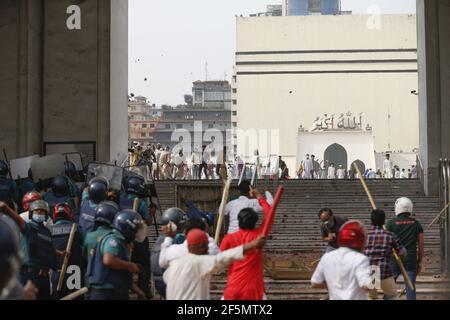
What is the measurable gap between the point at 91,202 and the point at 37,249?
2281 millimetres

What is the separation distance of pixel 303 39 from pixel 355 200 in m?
77.7

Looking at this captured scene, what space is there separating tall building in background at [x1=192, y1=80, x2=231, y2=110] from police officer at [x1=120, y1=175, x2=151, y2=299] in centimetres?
14179

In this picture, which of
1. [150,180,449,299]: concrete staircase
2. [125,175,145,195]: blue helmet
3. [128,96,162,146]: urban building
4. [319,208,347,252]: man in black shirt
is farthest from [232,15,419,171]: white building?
[319,208,347,252]: man in black shirt

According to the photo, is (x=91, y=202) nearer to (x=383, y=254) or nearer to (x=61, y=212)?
(x=61, y=212)

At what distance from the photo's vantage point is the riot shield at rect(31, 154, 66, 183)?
794 inches

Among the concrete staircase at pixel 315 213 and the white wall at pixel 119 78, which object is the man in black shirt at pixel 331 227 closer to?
the concrete staircase at pixel 315 213

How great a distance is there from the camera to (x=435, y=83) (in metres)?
26.3

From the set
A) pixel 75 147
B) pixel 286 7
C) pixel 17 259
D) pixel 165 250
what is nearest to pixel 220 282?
pixel 165 250

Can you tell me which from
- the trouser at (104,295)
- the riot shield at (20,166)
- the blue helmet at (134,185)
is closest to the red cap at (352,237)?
the trouser at (104,295)

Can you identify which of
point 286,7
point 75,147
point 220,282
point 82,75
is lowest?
point 220,282

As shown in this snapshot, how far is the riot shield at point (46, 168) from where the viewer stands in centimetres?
2017

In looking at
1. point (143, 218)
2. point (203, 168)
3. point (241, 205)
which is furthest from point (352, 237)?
point (203, 168)

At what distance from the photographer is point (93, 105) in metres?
25.5

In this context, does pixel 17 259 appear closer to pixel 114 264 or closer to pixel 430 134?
pixel 114 264
